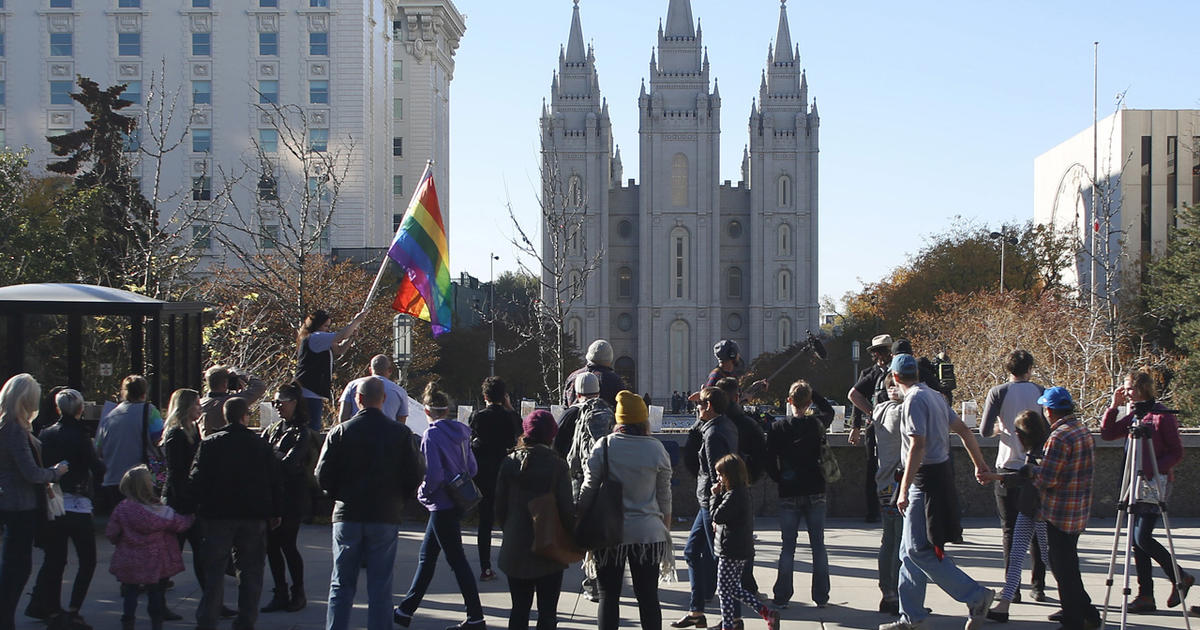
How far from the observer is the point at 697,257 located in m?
100

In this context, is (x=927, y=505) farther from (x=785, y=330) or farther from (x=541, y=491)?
(x=785, y=330)

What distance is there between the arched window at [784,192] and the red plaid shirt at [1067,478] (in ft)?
309

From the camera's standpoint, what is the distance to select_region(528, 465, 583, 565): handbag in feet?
22.5

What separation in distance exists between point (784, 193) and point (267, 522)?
95445 mm

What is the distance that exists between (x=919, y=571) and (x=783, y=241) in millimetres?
94185

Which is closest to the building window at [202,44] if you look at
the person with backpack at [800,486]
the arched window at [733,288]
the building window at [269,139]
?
the building window at [269,139]

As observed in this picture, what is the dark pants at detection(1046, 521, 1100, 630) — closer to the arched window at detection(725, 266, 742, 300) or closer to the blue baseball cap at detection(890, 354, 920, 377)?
the blue baseball cap at detection(890, 354, 920, 377)

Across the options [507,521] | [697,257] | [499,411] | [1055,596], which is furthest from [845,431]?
[697,257]

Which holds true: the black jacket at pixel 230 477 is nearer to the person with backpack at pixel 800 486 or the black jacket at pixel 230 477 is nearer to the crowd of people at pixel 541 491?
the crowd of people at pixel 541 491

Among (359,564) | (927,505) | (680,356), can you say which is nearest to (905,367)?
(927,505)

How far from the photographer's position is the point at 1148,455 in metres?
8.52

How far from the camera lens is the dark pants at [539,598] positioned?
703cm

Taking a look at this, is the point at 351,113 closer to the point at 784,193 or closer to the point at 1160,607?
the point at 784,193

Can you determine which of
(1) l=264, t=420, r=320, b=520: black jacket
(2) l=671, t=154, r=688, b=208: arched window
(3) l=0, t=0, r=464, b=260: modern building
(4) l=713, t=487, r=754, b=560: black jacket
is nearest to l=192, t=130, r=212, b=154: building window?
(3) l=0, t=0, r=464, b=260: modern building
